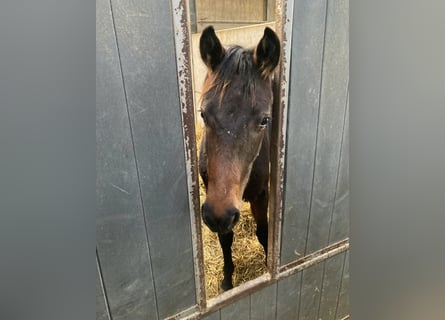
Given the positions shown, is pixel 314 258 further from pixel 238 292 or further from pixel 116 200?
pixel 116 200

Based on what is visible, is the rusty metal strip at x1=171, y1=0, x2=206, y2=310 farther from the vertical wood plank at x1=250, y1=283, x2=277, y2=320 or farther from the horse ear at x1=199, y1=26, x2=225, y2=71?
the vertical wood plank at x1=250, y1=283, x2=277, y2=320

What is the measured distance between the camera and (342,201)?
97 cm

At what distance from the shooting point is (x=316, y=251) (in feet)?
3.20

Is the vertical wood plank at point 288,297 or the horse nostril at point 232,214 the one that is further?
the vertical wood plank at point 288,297

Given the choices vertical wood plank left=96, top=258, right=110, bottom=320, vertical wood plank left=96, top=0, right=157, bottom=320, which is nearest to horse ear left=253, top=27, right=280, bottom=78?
vertical wood plank left=96, top=0, right=157, bottom=320

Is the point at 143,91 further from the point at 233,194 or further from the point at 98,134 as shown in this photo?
the point at 233,194

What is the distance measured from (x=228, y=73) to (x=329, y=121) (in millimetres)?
328

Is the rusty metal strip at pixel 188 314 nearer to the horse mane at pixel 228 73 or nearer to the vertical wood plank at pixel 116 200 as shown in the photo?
the vertical wood plank at pixel 116 200

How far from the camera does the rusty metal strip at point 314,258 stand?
3.05 feet

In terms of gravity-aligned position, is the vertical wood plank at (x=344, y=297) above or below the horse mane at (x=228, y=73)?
below

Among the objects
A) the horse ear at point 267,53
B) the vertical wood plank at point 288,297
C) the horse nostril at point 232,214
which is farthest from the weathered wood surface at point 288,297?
the horse ear at point 267,53

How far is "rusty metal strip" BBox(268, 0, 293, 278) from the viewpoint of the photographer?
2.26 feet

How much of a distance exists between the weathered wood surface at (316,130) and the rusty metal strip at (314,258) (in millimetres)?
18
